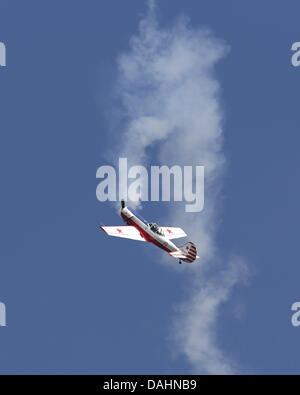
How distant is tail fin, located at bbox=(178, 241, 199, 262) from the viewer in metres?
125

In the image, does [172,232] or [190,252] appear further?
[172,232]

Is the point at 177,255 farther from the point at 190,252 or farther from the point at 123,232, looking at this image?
the point at 123,232

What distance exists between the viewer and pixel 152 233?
5433 inches

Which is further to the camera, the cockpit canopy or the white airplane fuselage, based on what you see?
the cockpit canopy

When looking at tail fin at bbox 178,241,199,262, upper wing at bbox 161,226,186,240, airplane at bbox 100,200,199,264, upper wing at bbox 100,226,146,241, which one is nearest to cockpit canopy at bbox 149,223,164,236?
airplane at bbox 100,200,199,264

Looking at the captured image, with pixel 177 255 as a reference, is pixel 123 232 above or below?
above

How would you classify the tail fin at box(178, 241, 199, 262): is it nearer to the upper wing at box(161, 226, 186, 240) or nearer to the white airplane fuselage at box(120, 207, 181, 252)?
the white airplane fuselage at box(120, 207, 181, 252)

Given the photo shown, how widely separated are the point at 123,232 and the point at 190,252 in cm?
2039

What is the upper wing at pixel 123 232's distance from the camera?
139375 millimetres

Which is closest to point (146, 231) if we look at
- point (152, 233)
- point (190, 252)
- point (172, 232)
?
point (152, 233)

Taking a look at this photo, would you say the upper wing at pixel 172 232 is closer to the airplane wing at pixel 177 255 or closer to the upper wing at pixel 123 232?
the upper wing at pixel 123 232
